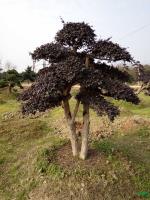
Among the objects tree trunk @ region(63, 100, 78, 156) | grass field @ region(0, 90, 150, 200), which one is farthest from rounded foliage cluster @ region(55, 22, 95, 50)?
grass field @ region(0, 90, 150, 200)

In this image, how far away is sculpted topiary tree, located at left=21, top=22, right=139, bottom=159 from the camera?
11.2m

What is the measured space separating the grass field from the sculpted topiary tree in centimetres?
95

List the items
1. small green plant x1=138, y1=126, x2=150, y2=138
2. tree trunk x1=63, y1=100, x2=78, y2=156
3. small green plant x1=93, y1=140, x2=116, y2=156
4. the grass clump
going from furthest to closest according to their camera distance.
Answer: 1. small green plant x1=138, y1=126, x2=150, y2=138
2. small green plant x1=93, y1=140, x2=116, y2=156
3. tree trunk x1=63, y1=100, x2=78, y2=156
4. the grass clump

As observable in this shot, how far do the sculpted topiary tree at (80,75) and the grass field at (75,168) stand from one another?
0.95m

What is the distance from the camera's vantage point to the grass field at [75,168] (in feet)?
38.0

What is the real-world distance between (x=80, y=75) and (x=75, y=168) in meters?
3.26

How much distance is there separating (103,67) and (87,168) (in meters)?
3.52

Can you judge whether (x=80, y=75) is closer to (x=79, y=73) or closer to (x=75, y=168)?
(x=79, y=73)

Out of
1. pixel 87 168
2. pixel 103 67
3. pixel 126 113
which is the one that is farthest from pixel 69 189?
pixel 126 113

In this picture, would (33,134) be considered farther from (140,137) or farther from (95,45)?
(95,45)

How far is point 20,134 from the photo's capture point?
60.6 ft

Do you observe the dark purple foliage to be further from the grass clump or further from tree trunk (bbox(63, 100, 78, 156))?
the grass clump

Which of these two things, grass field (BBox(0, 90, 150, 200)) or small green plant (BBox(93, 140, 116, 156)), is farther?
small green plant (BBox(93, 140, 116, 156))

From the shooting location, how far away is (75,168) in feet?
40.0
